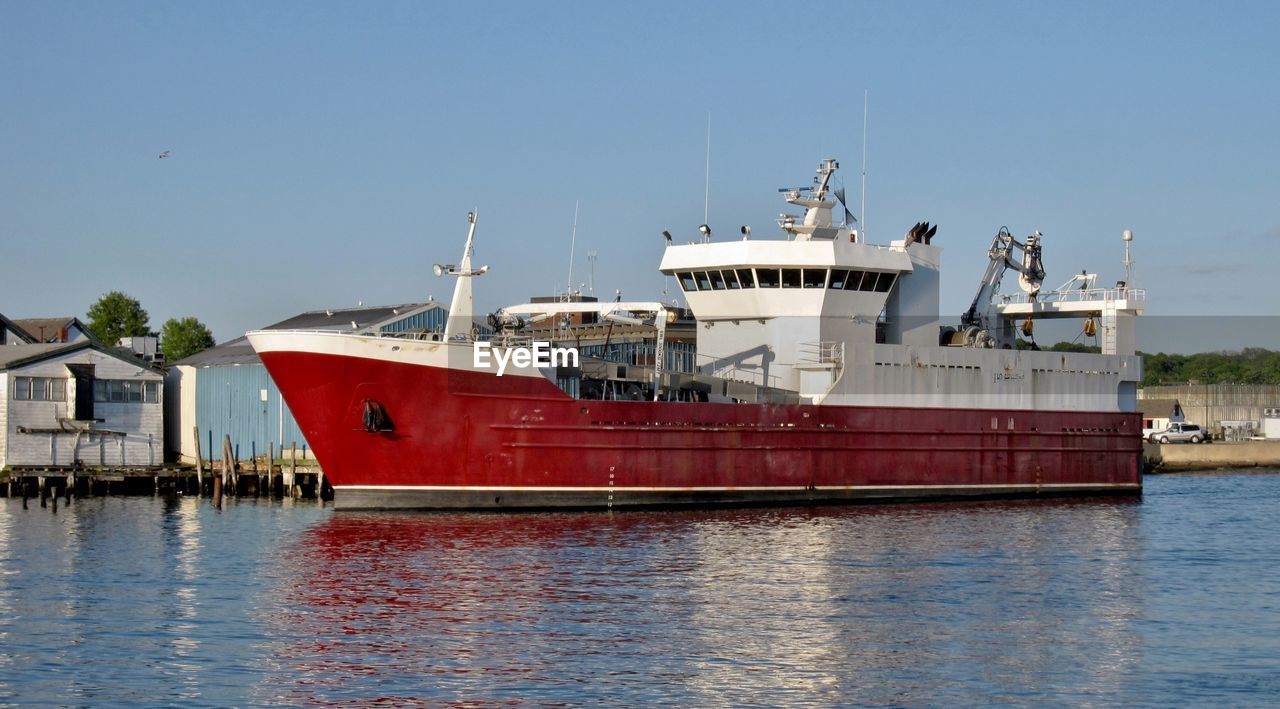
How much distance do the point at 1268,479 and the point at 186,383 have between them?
128 ft

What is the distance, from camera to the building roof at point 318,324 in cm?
4753

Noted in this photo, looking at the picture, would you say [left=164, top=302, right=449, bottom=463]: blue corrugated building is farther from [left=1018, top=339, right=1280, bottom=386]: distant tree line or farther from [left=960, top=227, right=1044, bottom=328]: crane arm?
[left=1018, top=339, right=1280, bottom=386]: distant tree line

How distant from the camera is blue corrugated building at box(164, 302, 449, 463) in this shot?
45969mm

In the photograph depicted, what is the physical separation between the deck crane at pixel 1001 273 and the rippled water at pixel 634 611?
42.1 ft

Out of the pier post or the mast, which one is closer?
the mast

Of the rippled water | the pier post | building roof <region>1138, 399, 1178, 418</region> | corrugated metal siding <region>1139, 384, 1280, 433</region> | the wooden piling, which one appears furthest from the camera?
corrugated metal siding <region>1139, 384, 1280, 433</region>

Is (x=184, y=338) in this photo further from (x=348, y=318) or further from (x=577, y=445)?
(x=577, y=445)

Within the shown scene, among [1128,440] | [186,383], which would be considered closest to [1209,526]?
[1128,440]

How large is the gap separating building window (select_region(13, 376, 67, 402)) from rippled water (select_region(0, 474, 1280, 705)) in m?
12.4

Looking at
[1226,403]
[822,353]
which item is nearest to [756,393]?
[822,353]

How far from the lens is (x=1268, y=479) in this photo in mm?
53406

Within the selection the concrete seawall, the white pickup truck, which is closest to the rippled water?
the concrete seawall

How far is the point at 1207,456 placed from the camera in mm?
60562

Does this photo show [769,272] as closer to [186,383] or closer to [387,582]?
[387,582]
